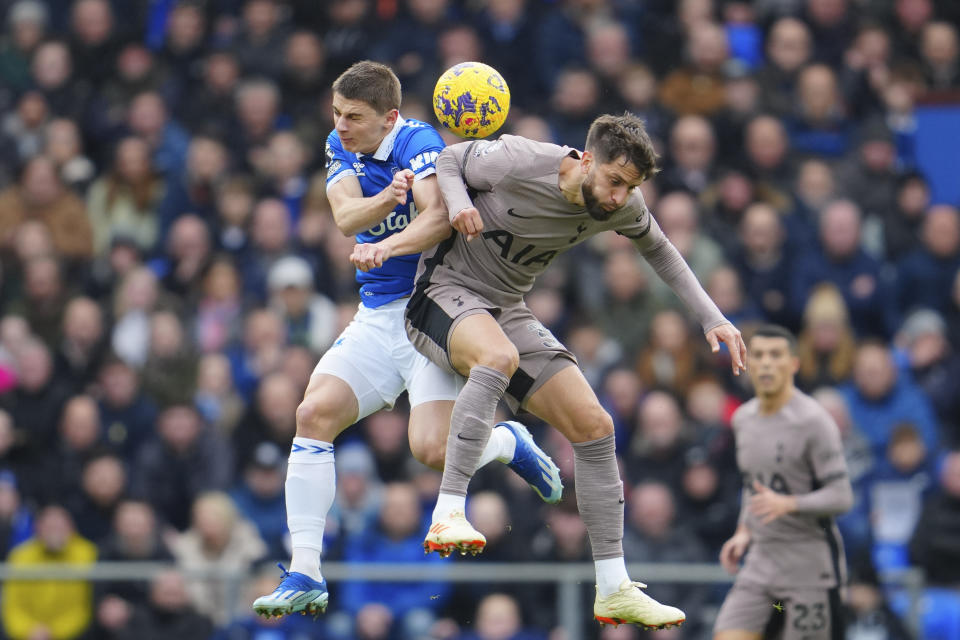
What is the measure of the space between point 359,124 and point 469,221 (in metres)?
0.84

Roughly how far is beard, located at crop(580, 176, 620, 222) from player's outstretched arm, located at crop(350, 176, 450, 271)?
2.09 ft

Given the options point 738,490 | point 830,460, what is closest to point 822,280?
point 738,490

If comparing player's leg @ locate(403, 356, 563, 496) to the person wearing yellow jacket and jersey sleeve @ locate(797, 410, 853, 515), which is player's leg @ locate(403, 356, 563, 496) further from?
the person wearing yellow jacket

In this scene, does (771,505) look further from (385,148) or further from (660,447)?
(385,148)

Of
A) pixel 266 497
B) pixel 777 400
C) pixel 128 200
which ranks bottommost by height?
pixel 266 497

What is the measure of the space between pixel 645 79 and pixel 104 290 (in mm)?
4825

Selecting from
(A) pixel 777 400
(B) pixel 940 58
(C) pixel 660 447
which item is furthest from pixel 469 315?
(B) pixel 940 58

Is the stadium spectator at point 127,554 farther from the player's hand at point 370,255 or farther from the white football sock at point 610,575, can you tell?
the player's hand at point 370,255

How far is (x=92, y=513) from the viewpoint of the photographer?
Answer: 1236 cm

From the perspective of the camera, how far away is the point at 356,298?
13.1m

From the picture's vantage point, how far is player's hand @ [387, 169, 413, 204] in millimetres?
7328

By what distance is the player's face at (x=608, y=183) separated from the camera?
7.33m

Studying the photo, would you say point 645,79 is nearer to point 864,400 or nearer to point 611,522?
point 864,400

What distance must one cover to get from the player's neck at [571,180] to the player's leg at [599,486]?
800 millimetres
